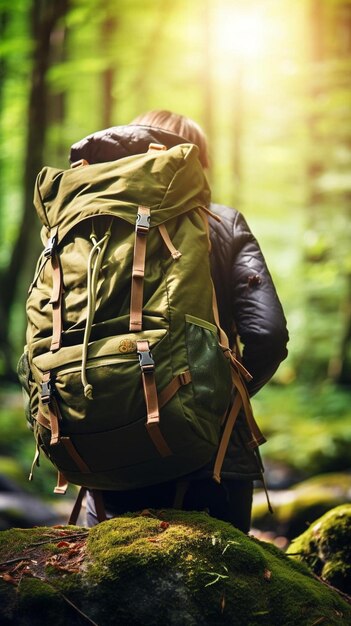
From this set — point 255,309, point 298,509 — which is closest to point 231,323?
point 255,309

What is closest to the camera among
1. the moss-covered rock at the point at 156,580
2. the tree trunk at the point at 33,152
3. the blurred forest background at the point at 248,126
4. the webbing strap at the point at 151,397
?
the moss-covered rock at the point at 156,580

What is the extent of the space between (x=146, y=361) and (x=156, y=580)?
78 cm

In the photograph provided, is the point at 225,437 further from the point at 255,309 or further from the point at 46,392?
the point at 46,392

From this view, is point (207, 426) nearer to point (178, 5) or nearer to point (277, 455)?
point (277, 455)

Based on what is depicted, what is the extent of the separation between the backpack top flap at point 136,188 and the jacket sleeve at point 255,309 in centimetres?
31

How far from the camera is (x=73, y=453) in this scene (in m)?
2.80

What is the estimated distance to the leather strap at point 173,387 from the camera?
2674 mm

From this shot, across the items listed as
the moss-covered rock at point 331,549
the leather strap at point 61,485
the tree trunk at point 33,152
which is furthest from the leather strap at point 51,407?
the tree trunk at point 33,152

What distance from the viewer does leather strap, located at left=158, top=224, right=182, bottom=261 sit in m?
2.83

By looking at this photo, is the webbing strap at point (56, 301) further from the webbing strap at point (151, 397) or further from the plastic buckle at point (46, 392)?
→ the webbing strap at point (151, 397)

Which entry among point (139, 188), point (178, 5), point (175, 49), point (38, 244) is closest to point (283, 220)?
point (175, 49)

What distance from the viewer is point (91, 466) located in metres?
2.81

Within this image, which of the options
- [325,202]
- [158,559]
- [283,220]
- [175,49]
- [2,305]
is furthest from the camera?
[283,220]

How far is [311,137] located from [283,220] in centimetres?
513
